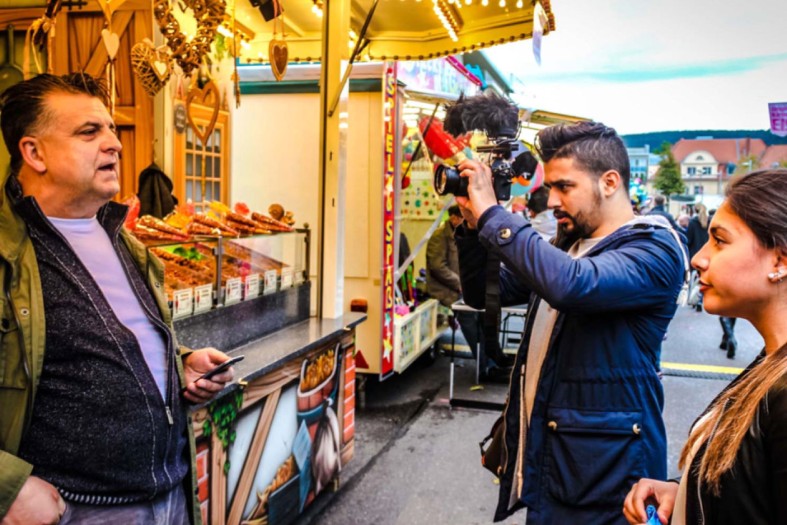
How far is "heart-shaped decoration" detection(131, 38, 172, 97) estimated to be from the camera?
10.8 ft

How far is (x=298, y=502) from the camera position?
12.4 ft

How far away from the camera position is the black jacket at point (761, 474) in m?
1.07

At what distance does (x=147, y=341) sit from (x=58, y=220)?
43 cm

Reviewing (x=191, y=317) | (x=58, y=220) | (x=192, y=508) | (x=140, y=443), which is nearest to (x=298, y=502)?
(x=191, y=317)

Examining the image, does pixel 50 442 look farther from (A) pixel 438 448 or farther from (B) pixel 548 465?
(A) pixel 438 448

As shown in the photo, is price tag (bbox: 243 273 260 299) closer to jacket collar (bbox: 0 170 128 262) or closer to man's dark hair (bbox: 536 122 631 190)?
jacket collar (bbox: 0 170 128 262)

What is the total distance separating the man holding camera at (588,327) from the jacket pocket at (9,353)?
1.33m

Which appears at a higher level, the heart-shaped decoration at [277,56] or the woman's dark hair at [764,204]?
the heart-shaped decoration at [277,56]

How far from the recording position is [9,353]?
5.34 feet

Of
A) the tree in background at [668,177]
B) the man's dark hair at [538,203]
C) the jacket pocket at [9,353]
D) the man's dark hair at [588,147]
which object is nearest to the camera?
the jacket pocket at [9,353]

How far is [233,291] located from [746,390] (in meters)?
2.74

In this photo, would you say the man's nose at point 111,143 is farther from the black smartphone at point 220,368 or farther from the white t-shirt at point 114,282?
the black smartphone at point 220,368

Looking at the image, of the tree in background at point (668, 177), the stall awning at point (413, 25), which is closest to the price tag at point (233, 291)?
the stall awning at point (413, 25)

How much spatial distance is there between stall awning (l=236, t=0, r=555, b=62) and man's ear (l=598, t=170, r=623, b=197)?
2.38 m
